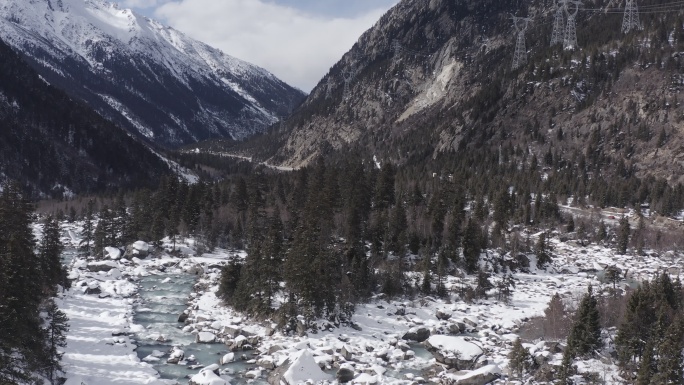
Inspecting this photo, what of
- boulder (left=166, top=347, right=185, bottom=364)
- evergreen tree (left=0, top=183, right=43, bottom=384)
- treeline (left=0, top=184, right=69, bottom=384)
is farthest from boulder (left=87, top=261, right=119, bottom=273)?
boulder (left=166, top=347, right=185, bottom=364)

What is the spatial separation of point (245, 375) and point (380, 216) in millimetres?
35768

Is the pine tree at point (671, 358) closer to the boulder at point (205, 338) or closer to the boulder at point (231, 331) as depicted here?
the boulder at point (231, 331)

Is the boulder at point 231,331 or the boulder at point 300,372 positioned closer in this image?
the boulder at point 300,372

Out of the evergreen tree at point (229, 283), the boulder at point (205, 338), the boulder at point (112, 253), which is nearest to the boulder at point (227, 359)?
the boulder at point (205, 338)

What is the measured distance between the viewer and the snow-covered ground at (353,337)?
117 feet

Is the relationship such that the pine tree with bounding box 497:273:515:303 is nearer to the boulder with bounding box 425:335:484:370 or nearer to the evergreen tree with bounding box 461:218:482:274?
the evergreen tree with bounding box 461:218:482:274

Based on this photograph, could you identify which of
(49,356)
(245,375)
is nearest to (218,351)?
(245,375)

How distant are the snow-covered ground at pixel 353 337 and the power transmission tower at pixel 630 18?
113 metres

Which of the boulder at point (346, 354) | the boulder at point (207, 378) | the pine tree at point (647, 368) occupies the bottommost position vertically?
the boulder at point (207, 378)

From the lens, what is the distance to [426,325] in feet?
154

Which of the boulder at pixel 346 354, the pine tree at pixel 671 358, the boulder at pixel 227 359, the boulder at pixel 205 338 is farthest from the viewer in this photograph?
the boulder at pixel 205 338

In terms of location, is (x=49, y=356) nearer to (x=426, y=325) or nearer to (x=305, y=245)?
(x=305, y=245)

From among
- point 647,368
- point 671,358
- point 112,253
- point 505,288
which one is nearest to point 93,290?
point 112,253

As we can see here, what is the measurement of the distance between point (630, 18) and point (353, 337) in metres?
153
